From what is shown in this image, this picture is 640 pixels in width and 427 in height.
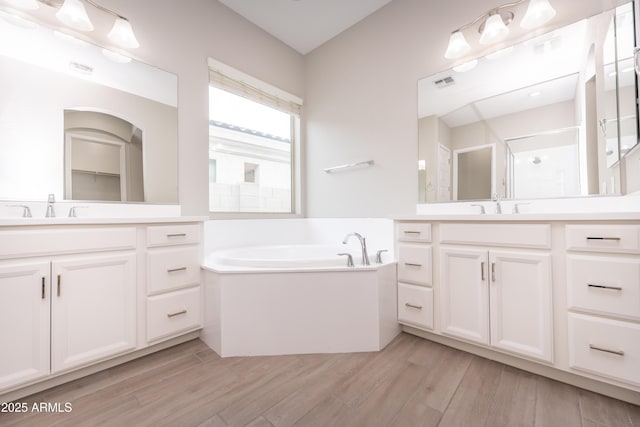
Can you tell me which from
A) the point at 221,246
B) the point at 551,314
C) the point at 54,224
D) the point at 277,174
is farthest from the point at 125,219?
the point at 551,314

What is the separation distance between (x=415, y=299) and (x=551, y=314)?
0.67 m

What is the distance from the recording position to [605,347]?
3.76 ft

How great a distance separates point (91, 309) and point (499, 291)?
209cm

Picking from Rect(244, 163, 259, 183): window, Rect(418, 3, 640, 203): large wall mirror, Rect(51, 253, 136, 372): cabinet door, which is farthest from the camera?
Rect(244, 163, 259, 183): window

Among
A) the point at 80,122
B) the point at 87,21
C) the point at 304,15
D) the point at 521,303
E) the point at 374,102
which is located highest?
the point at 304,15

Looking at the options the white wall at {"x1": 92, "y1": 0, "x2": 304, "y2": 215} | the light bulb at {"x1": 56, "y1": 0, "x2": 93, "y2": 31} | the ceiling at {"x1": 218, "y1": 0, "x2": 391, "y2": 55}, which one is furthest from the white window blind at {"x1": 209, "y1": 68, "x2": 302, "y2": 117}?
the light bulb at {"x1": 56, "y1": 0, "x2": 93, "y2": 31}

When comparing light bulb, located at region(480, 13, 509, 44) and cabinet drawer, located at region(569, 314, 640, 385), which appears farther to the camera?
light bulb, located at region(480, 13, 509, 44)

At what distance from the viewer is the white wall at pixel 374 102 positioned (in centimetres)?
215

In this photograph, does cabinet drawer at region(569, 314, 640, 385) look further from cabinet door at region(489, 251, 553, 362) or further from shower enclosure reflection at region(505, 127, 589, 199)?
shower enclosure reflection at region(505, 127, 589, 199)

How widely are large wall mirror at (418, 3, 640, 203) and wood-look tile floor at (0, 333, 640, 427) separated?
3.59 feet

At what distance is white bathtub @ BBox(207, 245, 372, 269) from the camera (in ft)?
5.45

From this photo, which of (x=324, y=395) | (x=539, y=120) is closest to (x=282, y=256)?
(x=324, y=395)

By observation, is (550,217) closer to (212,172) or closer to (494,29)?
(494,29)

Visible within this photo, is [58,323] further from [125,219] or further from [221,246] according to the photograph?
[221,246]
